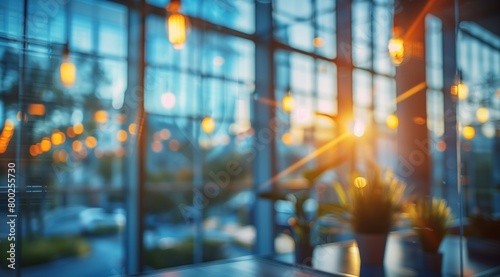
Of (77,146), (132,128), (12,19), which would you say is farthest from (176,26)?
(77,146)

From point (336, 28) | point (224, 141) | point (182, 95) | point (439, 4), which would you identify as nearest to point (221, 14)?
point (182, 95)

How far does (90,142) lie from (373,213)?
18.4 feet

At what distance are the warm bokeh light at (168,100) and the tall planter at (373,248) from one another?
10.6 feet

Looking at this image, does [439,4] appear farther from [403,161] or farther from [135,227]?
[135,227]

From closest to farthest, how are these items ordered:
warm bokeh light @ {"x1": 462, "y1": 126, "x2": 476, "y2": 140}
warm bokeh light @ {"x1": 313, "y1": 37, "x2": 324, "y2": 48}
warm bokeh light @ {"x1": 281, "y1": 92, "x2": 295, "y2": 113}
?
warm bokeh light @ {"x1": 462, "y1": 126, "x2": 476, "y2": 140} → warm bokeh light @ {"x1": 281, "y1": 92, "x2": 295, "y2": 113} → warm bokeh light @ {"x1": 313, "y1": 37, "x2": 324, "y2": 48}

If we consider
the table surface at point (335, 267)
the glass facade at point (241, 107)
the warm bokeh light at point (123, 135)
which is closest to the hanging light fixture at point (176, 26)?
the glass facade at point (241, 107)

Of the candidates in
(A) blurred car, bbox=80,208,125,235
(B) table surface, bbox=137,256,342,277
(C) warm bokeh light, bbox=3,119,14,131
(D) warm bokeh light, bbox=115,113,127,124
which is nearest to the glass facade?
(C) warm bokeh light, bbox=3,119,14,131

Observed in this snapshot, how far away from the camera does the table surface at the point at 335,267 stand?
188cm

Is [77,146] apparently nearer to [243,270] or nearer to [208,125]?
[208,125]

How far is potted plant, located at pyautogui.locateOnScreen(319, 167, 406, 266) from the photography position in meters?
2.02

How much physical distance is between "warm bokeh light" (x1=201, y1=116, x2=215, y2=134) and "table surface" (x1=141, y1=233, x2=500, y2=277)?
291 cm

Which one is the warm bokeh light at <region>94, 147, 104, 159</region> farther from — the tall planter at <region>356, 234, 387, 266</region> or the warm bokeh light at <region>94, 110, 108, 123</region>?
the tall planter at <region>356, 234, 387, 266</region>

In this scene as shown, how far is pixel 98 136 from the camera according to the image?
627cm

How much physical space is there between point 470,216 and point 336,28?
3024mm
